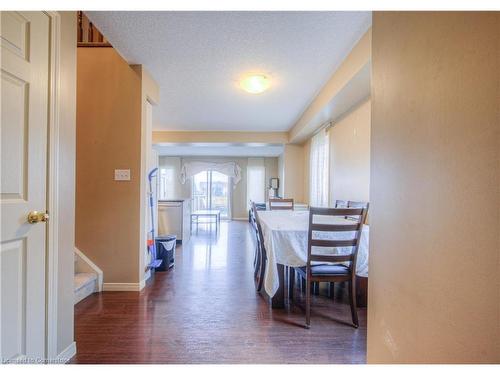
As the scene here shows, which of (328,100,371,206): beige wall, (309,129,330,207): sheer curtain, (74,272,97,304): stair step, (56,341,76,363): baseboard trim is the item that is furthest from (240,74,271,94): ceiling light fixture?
(56,341,76,363): baseboard trim

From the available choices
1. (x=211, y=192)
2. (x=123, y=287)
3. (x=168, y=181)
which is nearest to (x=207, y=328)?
(x=123, y=287)

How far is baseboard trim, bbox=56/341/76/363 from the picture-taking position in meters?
1.52

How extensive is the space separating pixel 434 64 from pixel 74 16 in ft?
6.41

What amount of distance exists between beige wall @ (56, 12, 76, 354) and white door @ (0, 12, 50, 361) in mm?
125

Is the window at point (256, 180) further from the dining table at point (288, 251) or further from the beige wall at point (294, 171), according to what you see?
the dining table at point (288, 251)

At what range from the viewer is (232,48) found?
2.45 meters

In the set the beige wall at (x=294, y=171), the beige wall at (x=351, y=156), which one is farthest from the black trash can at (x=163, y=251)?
the beige wall at (x=294, y=171)

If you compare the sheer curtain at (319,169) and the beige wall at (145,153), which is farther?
the sheer curtain at (319,169)

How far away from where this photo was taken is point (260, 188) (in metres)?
9.47

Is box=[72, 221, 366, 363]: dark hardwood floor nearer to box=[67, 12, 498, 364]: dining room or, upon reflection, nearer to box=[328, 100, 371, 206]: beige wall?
box=[67, 12, 498, 364]: dining room

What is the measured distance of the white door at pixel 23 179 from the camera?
1.17 metres

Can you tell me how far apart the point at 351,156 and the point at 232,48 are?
2.16 m

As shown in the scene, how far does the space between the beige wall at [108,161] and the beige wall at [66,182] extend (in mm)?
1148
